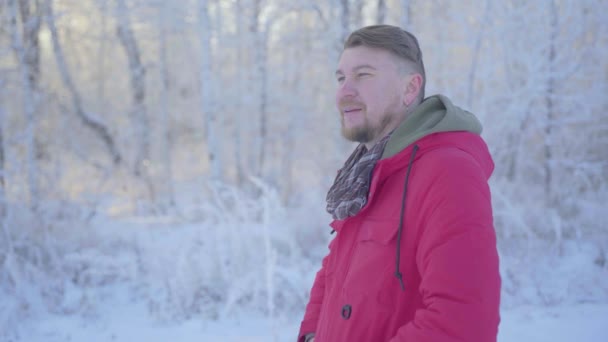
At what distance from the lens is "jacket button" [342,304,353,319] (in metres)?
1.30

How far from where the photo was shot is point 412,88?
1.45 metres

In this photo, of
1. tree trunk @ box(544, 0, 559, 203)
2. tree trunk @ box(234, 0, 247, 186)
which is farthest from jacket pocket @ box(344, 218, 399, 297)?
tree trunk @ box(234, 0, 247, 186)

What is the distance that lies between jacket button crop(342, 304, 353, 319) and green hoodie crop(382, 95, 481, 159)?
45 cm

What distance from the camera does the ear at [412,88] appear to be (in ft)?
4.73

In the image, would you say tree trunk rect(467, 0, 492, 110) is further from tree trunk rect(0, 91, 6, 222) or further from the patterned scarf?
tree trunk rect(0, 91, 6, 222)

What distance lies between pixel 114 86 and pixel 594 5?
1390cm

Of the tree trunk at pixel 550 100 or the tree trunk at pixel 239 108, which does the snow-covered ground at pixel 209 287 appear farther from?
the tree trunk at pixel 239 108

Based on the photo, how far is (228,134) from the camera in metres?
15.2

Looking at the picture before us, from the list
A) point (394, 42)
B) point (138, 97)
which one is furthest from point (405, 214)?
point (138, 97)

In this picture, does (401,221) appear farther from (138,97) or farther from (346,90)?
(138,97)

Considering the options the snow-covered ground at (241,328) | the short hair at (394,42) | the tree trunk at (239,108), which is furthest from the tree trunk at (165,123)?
the short hair at (394,42)

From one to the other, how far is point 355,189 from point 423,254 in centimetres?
35

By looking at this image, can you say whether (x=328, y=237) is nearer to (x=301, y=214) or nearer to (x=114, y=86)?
(x=301, y=214)

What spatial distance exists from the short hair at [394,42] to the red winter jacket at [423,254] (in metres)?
0.16
